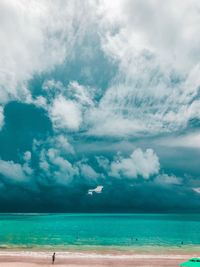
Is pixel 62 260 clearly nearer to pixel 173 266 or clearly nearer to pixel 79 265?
pixel 79 265

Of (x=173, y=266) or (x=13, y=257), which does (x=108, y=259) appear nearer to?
(x=173, y=266)

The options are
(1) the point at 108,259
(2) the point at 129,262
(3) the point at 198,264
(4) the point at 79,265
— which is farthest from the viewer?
(1) the point at 108,259

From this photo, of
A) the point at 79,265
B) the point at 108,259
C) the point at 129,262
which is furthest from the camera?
the point at 108,259

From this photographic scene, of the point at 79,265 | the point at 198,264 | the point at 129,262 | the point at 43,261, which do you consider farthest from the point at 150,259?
the point at 198,264

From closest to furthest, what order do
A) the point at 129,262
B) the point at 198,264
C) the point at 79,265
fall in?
the point at 198,264 → the point at 79,265 → the point at 129,262

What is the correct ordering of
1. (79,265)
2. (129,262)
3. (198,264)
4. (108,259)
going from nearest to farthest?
(198,264)
(79,265)
(129,262)
(108,259)

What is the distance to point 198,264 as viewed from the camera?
103 ft

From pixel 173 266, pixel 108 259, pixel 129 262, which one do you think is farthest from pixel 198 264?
pixel 108 259

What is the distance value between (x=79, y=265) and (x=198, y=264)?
657 inches

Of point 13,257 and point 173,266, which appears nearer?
point 173,266

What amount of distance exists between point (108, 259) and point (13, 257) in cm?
1373

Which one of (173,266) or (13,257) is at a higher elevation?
(13,257)

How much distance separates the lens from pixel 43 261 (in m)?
46.9

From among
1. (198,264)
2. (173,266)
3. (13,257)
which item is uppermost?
(13,257)
